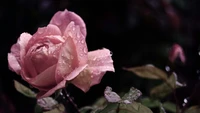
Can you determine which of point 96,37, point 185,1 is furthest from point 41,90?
point 185,1

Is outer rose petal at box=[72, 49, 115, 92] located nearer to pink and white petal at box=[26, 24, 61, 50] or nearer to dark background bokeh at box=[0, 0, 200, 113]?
pink and white petal at box=[26, 24, 61, 50]

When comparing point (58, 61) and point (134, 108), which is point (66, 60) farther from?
point (134, 108)

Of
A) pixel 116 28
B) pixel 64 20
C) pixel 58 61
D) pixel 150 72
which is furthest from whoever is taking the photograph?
pixel 116 28

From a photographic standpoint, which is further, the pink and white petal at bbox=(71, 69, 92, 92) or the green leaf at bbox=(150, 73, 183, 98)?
the green leaf at bbox=(150, 73, 183, 98)

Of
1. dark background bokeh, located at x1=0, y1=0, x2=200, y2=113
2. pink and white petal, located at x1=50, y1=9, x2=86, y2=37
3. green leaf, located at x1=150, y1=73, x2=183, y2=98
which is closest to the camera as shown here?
pink and white petal, located at x1=50, y1=9, x2=86, y2=37

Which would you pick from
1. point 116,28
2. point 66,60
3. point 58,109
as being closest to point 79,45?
point 66,60

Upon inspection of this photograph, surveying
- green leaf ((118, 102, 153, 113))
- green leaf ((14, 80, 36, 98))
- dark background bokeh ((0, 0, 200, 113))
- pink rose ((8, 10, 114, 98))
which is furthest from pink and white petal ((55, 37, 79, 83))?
dark background bokeh ((0, 0, 200, 113))
